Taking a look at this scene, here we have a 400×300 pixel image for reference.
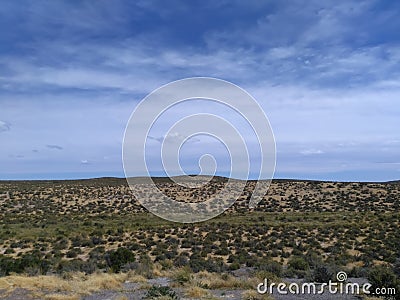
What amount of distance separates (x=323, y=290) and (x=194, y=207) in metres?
43.3

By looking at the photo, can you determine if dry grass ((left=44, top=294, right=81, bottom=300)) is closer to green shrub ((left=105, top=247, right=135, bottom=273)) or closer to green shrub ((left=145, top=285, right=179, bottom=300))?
green shrub ((left=145, top=285, right=179, bottom=300))

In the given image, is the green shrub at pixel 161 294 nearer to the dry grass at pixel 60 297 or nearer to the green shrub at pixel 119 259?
the dry grass at pixel 60 297

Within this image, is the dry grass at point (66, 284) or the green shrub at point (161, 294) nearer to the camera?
the green shrub at point (161, 294)

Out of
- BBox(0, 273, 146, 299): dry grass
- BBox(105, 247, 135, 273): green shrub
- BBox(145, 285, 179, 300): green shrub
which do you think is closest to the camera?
BBox(145, 285, 179, 300): green shrub

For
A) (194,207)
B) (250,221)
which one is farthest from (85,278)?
(194,207)

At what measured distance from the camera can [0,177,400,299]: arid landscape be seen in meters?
16.2

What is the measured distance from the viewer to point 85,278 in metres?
18.7

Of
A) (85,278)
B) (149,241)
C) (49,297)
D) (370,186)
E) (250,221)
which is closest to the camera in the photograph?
(49,297)

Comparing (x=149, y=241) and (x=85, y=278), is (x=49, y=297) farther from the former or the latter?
(x=149, y=241)

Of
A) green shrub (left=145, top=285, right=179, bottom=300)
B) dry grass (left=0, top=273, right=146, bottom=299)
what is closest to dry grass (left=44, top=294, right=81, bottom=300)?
dry grass (left=0, top=273, right=146, bottom=299)

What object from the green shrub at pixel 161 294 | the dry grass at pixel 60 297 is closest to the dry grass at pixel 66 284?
the dry grass at pixel 60 297

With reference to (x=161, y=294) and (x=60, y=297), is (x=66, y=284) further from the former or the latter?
(x=161, y=294)

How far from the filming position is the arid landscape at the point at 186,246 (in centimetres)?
1622

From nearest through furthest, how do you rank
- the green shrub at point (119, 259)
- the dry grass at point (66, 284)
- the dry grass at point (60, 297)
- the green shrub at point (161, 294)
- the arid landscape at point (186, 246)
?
1. the green shrub at point (161, 294)
2. the dry grass at point (60, 297)
3. the dry grass at point (66, 284)
4. the arid landscape at point (186, 246)
5. the green shrub at point (119, 259)
